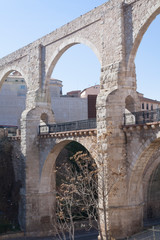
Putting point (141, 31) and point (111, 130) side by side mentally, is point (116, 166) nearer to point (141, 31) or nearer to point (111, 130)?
point (111, 130)

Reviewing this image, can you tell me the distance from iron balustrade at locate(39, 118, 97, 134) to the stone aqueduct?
0.58m

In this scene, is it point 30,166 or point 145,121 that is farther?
point 30,166

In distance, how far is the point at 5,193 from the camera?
1016 inches

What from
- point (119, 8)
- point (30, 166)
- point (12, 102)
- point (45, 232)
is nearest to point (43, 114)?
point (30, 166)

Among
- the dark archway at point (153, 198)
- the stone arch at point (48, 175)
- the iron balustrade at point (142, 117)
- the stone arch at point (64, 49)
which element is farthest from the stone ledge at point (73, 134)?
the dark archway at point (153, 198)

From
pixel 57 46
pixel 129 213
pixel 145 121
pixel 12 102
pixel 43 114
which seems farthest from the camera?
pixel 12 102

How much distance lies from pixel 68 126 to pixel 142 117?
20.8 ft

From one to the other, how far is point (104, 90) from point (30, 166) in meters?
8.96

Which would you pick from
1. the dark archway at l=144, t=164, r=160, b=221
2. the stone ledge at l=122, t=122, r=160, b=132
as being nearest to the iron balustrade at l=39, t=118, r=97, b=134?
the stone ledge at l=122, t=122, r=160, b=132

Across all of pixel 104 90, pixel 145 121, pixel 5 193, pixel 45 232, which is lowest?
pixel 45 232

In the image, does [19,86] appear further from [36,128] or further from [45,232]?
[45,232]

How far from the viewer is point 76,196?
2639 centimetres

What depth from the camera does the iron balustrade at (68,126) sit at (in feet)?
61.0

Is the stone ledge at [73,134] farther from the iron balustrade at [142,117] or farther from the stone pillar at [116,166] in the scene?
the iron balustrade at [142,117]
